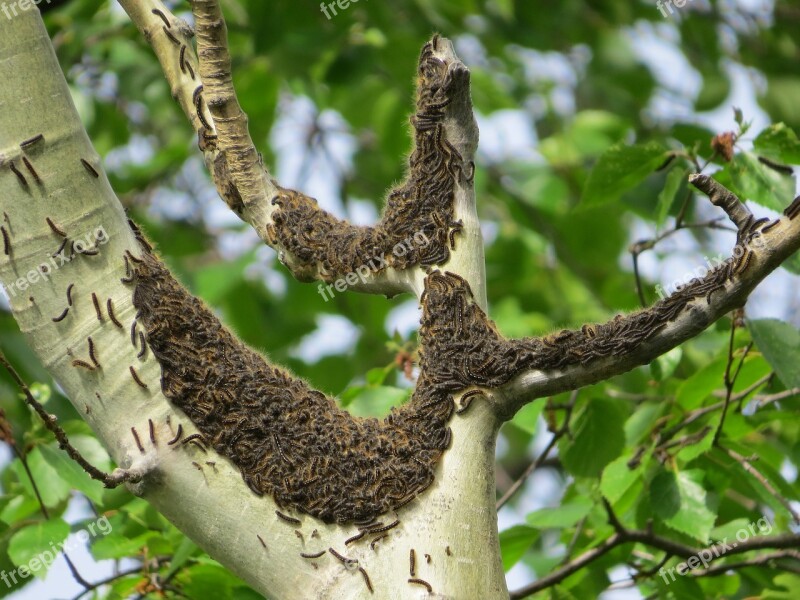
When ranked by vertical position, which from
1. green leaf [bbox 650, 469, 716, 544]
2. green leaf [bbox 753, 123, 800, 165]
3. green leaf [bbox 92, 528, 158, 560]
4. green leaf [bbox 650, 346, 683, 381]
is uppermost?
green leaf [bbox 753, 123, 800, 165]

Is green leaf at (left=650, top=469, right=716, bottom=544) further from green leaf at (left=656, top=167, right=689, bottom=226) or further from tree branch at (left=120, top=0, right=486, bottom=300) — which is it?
tree branch at (left=120, top=0, right=486, bottom=300)

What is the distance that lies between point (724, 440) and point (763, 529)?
374 mm

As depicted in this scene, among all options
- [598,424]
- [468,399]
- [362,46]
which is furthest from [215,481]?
[362,46]

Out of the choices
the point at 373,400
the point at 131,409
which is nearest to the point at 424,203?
the point at 131,409

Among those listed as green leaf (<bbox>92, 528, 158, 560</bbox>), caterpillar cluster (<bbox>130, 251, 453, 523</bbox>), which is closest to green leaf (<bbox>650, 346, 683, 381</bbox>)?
caterpillar cluster (<bbox>130, 251, 453, 523</bbox>)

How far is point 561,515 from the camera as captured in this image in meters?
2.54

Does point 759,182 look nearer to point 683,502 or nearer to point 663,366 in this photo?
point 663,366

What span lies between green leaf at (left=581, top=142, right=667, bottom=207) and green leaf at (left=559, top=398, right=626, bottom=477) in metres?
0.59

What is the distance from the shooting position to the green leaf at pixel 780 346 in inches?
85.7

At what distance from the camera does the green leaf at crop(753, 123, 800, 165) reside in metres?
2.36

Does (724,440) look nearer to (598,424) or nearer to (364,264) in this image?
(598,424)

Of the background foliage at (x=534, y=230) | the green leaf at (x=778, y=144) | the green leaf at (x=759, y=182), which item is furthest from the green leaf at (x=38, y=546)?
the green leaf at (x=778, y=144)

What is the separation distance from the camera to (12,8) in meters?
1.55

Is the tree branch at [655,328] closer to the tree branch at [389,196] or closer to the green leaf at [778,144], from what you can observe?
the tree branch at [389,196]
